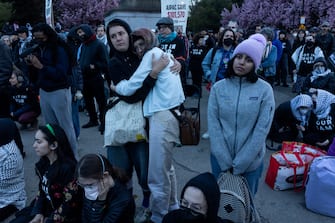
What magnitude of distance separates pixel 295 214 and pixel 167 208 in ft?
4.69

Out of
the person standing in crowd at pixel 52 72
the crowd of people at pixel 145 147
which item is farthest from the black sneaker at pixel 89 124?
the crowd of people at pixel 145 147

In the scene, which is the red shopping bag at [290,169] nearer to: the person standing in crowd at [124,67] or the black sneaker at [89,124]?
the person standing in crowd at [124,67]

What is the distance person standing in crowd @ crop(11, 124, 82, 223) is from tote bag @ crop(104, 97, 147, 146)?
508 mm

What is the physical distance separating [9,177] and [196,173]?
222 cm

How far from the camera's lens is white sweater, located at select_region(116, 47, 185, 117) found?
2609mm

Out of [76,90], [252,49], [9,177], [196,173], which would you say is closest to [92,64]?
[76,90]

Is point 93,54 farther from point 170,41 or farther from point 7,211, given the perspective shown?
point 7,211

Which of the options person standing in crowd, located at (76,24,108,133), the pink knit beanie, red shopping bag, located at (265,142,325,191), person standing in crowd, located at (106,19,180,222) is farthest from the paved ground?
the pink knit beanie

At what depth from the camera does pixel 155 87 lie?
8.85ft

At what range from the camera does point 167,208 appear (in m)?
2.97

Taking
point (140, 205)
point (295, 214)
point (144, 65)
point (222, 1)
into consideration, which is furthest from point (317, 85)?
point (222, 1)

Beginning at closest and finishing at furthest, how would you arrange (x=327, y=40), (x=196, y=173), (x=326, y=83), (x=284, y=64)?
(x=196, y=173) → (x=326, y=83) → (x=327, y=40) → (x=284, y=64)

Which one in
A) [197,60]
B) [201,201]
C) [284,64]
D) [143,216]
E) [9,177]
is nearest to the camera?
[201,201]

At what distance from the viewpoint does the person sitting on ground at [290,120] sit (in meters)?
5.14
